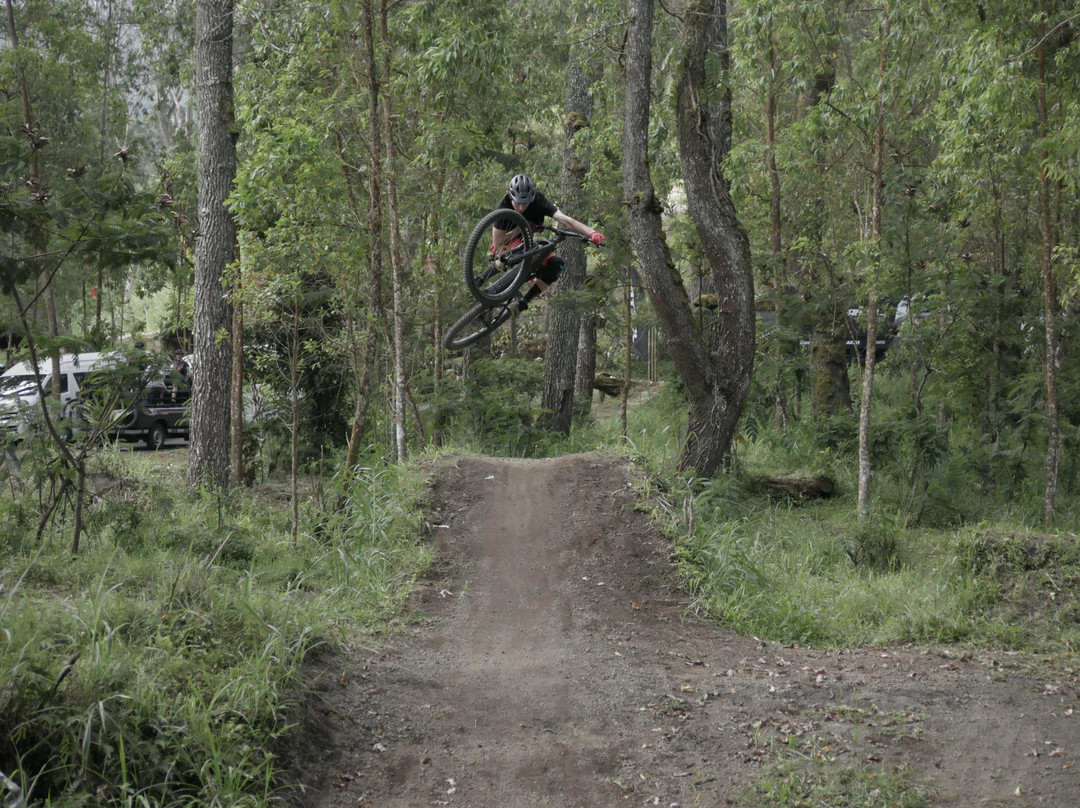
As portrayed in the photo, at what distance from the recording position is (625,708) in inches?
216

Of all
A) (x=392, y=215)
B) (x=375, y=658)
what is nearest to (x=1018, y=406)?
(x=392, y=215)

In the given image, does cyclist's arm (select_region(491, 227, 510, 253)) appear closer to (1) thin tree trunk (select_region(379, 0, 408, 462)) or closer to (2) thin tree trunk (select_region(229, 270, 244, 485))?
(1) thin tree trunk (select_region(379, 0, 408, 462))

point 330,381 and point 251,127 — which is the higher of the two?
point 251,127

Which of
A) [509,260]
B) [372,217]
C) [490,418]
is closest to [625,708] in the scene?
[509,260]

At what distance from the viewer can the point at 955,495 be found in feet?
39.1

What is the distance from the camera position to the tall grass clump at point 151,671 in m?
3.79

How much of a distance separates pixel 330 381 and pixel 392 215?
4722 mm

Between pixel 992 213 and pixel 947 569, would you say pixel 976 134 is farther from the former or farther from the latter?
pixel 947 569

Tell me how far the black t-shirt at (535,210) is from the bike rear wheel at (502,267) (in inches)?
1.4

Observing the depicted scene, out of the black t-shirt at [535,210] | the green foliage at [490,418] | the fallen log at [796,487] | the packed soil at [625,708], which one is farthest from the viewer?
the green foliage at [490,418]

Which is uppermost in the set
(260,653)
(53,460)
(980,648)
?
(53,460)

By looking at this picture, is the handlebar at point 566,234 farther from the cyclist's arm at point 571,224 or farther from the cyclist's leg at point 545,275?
the cyclist's leg at point 545,275

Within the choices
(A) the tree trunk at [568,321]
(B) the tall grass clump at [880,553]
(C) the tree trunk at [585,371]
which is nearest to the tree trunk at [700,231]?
(B) the tall grass clump at [880,553]

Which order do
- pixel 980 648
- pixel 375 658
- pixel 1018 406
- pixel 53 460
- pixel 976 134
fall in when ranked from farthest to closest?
1. pixel 1018 406
2. pixel 976 134
3. pixel 53 460
4. pixel 980 648
5. pixel 375 658
